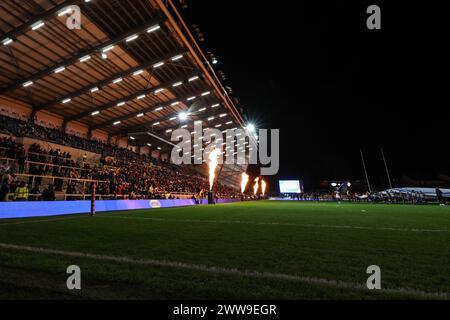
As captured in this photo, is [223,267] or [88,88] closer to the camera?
[223,267]

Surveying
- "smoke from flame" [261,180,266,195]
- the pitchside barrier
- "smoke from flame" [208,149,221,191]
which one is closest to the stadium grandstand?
the pitchside barrier

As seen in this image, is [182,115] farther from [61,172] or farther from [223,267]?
[223,267]

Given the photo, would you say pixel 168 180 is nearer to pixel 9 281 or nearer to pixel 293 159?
pixel 9 281

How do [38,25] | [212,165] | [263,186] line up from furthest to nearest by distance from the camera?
[263,186] → [212,165] → [38,25]

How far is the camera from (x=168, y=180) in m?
34.6

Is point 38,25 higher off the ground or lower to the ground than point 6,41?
higher

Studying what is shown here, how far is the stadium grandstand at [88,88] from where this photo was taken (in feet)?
55.0

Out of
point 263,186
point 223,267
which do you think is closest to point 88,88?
point 223,267

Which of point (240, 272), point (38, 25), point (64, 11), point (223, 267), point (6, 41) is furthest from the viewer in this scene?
point (6, 41)

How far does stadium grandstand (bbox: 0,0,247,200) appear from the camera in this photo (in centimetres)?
1677

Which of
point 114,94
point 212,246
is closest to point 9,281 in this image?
point 212,246

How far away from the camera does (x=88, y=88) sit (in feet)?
81.7

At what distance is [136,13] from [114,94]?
11372 millimetres

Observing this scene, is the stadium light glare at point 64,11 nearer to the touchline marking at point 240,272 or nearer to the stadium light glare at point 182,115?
the touchline marking at point 240,272
